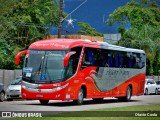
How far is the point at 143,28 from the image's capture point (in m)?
62.7

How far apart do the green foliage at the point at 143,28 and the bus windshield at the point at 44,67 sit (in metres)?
36.4

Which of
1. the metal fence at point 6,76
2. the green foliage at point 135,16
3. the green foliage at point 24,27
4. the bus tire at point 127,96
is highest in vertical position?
the green foliage at point 135,16

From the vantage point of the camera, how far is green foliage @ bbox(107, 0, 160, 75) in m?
60.9

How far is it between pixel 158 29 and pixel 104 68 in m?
36.6

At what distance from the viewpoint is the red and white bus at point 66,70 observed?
2422cm

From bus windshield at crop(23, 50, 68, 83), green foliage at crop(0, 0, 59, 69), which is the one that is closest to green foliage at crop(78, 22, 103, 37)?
green foliage at crop(0, 0, 59, 69)

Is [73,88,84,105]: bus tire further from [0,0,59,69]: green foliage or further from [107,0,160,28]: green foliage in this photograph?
[107,0,160,28]: green foliage


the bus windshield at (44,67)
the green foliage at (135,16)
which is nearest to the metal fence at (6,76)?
the bus windshield at (44,67)

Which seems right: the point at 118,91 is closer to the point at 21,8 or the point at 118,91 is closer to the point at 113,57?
the point at 113,57

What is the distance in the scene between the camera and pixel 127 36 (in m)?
63.4

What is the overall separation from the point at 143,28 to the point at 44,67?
130ft

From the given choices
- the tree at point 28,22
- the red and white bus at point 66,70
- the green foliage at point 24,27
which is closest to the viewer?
the red and white bus at point 66,70

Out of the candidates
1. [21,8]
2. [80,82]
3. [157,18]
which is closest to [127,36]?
[157,18]

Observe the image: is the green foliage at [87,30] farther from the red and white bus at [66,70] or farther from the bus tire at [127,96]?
the red and white bus at [66,70]
